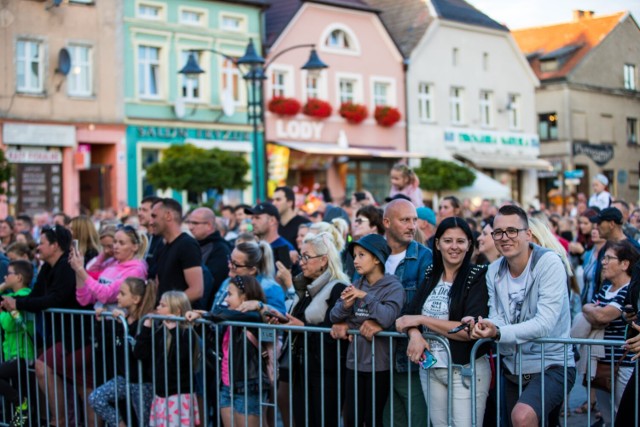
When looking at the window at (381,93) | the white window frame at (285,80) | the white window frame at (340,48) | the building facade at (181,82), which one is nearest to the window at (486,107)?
the window at (381,93)

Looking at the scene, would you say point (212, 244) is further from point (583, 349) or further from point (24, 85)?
point (24, 85)

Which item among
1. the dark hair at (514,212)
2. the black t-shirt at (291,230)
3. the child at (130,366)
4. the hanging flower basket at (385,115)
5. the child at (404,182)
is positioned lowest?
the child at (130,366)

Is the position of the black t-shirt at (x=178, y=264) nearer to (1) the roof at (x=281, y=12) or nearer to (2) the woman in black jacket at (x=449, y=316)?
(2) the woman in black jacket at (x=449, y=316)

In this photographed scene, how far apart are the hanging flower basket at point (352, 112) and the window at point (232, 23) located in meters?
5.21

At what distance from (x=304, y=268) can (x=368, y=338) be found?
3.88 ft

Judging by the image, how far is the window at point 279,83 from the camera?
35.2 metres

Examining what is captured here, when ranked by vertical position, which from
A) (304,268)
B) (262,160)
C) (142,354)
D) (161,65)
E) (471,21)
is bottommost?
(142,354)

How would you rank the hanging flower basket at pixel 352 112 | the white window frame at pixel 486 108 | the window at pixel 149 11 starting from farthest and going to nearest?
the white window frame at pixel 486 108, the hanging flower basket at pixel 352 112, the window at pixel 149 11

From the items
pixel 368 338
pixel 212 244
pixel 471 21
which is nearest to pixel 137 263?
pixel 212 244

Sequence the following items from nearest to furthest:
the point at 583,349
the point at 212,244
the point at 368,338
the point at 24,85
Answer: the point at 368,338 → the point at 583,349 → the point at 212,244 → the point at 24,85

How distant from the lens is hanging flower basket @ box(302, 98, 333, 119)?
118 ft

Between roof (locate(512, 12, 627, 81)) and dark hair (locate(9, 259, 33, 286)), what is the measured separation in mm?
36414

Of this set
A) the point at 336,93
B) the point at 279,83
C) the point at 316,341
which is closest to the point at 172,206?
the point at 316,341

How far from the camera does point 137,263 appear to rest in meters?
9.05
